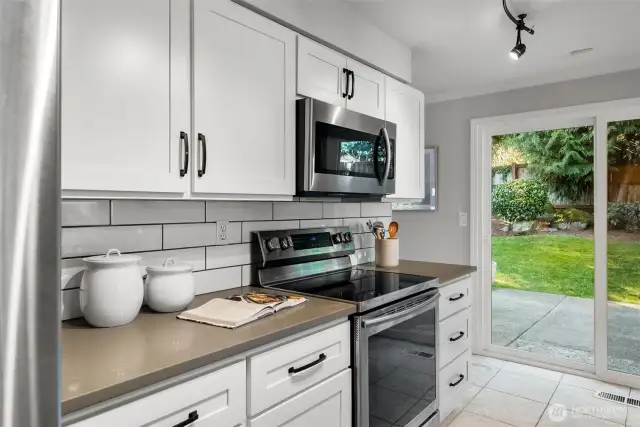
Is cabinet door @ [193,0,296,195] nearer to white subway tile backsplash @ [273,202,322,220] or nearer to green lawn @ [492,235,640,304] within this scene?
white subway tile backsplash @ [273,202,322,220]

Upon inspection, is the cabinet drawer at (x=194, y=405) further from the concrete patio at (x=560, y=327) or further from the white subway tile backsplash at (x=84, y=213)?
the concrete patio at (x=560, y=327)

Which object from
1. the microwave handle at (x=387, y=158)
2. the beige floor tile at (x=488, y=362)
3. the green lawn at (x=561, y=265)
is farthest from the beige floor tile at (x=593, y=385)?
the microwave handle at (x=387, y=158)

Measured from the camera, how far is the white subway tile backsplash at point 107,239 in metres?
1.41

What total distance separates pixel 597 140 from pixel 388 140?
6.26 ft

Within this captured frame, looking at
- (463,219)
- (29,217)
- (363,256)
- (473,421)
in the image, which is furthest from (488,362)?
(29,217)

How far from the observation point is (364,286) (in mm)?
1955

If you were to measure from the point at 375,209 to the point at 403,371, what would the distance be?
128 cm

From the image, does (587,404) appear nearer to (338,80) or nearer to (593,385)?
(593,385)

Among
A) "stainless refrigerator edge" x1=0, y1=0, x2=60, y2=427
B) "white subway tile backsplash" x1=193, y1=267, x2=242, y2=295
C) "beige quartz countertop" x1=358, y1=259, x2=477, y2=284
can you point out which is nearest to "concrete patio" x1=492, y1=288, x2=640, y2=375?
"beige quartz countertop" x1=358, y1=259, x2=477, y2=284

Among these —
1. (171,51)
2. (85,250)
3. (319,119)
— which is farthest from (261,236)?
(171,51)

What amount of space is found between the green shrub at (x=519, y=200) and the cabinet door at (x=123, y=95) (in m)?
2.99

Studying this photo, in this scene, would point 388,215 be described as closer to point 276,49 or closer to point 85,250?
point 276,49

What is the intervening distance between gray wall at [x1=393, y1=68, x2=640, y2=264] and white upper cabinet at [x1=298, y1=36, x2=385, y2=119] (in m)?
1.02

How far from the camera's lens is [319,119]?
1.89 m
